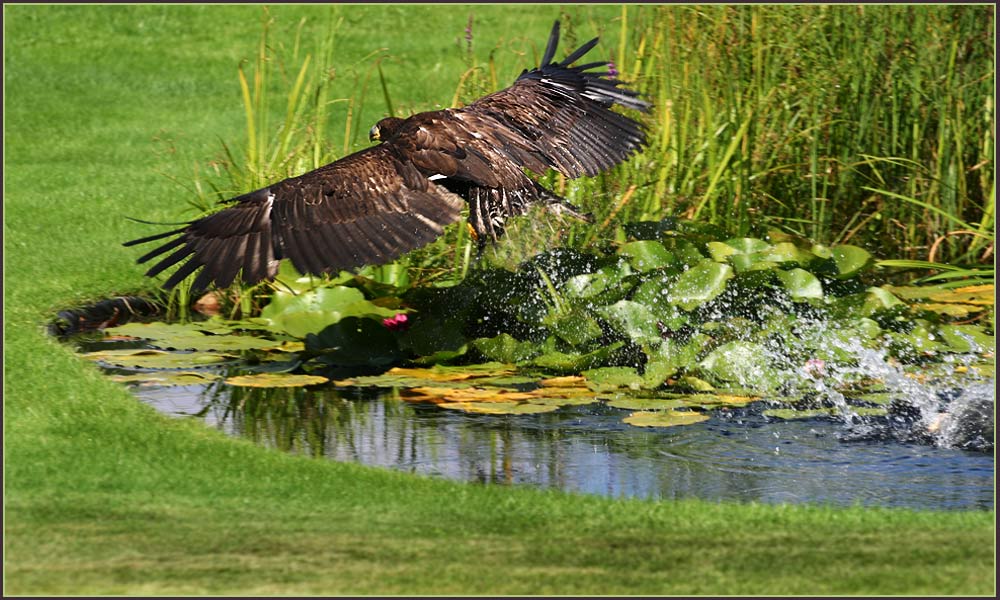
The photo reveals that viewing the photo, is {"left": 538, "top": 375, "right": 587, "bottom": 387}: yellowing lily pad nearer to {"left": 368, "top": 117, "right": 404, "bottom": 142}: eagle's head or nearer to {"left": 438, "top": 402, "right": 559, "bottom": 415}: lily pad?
{"left": 438, "top": 402, "right": 559, "bottom": 415}: lily pad

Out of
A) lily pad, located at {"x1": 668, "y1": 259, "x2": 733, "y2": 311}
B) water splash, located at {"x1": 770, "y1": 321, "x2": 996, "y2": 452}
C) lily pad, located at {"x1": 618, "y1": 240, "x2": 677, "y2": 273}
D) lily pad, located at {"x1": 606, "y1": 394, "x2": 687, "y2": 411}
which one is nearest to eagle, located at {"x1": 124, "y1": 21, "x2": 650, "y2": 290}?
lily pad, located at {"x1": 618, "y1": 240, "x2": 677, "y2": 273}

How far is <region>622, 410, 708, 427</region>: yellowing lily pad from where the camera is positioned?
613 centimetres

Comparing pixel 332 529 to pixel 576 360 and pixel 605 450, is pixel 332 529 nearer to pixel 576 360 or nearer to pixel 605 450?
pixel 605 450

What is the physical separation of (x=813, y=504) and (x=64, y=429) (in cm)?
302

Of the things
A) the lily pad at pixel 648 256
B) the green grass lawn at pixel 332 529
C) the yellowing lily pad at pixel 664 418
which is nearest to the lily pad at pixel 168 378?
the green grass lawn at pixel 332 529

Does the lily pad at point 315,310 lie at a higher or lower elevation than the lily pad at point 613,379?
higher

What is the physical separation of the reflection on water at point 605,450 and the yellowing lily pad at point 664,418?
1.5 inches

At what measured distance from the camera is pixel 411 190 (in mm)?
6414

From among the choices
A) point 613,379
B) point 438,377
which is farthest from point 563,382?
point 438,377

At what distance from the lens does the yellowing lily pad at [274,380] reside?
681 cm

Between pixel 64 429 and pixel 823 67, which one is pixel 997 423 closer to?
pixel 823 67

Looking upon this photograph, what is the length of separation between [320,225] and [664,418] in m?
1.83

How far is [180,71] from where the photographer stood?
12.7m

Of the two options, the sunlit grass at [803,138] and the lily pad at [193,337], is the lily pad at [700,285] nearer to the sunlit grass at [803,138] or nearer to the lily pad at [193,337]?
the sunlit grass at [803,138]
